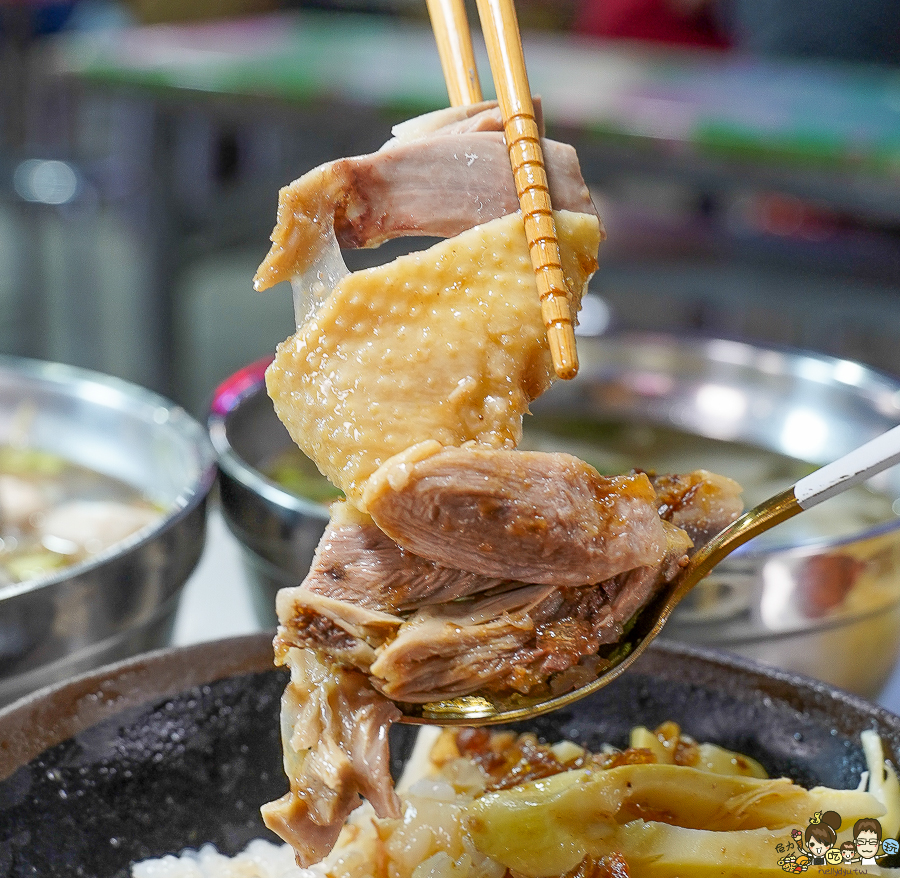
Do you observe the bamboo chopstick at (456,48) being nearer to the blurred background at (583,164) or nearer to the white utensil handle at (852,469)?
the white utensil handle at (852,469)

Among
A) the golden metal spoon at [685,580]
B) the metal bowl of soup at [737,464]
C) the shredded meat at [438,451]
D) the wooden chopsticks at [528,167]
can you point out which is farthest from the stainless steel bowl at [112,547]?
the wooden chopsticks at [528,167]

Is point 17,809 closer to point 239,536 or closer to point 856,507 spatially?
point 239,536

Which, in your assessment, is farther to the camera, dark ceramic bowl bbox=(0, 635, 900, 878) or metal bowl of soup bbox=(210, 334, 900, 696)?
metal bowl of soup bbox=(210, 334, 900, 696)

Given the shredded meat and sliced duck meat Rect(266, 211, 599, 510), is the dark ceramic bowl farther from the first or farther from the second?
sliced duck meat Rect(266, 211, 599, 510)

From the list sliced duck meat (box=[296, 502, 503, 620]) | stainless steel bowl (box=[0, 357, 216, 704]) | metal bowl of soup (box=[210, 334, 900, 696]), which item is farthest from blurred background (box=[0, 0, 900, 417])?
sliced duck meat (box=[296, 502, 503, 620])

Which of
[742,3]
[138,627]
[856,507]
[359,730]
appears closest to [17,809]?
[138,627]

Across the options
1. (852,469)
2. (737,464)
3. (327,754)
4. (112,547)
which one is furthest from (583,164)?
(327,754)
